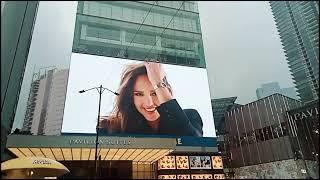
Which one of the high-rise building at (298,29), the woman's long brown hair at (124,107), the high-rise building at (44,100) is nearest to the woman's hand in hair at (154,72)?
the woman's long brown hair at (124,107)

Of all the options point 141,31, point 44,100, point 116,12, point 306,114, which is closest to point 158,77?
point 141,31

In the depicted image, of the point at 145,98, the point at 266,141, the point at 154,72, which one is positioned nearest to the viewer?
the point at 145,98

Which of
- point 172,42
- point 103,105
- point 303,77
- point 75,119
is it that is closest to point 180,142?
point 103,105

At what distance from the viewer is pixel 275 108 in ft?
102

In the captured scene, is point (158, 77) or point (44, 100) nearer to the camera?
point (158, 77)

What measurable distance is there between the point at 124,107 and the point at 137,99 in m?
1.70

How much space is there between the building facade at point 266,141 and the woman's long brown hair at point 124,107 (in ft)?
34.0

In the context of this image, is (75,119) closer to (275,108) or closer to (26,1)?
(275,108)

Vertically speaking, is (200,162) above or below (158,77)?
below

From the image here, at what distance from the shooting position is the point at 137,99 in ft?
98.8

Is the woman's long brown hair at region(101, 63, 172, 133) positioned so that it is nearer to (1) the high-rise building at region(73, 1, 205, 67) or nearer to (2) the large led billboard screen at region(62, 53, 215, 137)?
(2) the large led billboard screen at region(62, 53, 215, 137)

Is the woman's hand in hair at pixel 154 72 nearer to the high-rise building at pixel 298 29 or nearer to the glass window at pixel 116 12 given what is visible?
the glass window at pixel 116 12

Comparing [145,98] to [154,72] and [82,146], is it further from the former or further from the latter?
[82,146]

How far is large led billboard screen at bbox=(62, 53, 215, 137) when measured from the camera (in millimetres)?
27516
